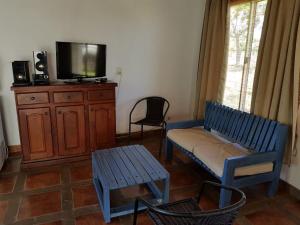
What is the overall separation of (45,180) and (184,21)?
3.00 m

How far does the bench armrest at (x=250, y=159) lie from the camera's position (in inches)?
79.8

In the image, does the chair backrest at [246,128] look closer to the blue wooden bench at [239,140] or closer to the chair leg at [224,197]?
the blue wooden bench at [239,140]

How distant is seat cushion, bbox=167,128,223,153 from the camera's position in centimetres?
264

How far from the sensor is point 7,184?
2520mm

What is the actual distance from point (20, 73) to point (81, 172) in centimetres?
137

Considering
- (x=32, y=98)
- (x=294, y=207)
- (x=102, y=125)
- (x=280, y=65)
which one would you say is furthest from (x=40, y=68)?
(x=294, y=207)

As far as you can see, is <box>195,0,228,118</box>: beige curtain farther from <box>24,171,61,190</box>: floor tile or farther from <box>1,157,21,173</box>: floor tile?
<box>1,157,21,173</box>: floor tile

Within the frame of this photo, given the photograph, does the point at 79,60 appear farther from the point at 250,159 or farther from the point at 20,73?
the point at 250,159

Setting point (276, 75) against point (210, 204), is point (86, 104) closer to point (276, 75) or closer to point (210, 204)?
point (210, 204)

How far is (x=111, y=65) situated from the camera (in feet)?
11.1

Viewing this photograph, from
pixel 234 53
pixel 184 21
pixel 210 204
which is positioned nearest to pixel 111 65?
pixel 184 21

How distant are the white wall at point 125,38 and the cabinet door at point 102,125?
1.67 feet

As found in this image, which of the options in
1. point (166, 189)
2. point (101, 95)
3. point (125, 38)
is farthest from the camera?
point (125, 38)

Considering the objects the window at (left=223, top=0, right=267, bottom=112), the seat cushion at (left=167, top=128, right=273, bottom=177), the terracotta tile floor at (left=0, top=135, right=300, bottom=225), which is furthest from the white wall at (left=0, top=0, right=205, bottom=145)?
the seat cushion at (left=167, top=128, right=273, bottom=177)
